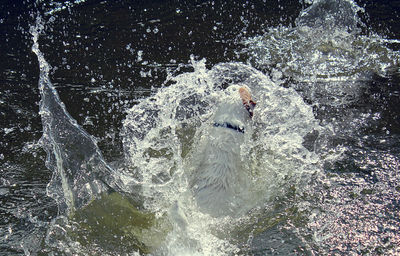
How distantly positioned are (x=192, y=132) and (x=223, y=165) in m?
1.12

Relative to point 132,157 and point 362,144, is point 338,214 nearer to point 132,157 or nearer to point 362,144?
point 362,144

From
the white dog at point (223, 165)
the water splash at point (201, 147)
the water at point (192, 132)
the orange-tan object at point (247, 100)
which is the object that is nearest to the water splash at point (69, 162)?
the water at point (192, 132)

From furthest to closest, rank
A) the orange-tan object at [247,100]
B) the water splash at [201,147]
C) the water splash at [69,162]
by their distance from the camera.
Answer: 1. the orange-tan object at [247,100]
2. the water splash at [69,162]
3. the water splash at [201,147]

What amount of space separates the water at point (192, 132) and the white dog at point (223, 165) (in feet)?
0.25

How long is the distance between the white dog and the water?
8cm

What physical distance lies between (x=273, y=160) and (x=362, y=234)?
1.22 m

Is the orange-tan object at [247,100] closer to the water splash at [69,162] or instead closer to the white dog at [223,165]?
the white dog at [223,165]

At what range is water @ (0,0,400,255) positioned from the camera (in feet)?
13.6

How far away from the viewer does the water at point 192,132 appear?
416 cm

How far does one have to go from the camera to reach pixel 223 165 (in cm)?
431

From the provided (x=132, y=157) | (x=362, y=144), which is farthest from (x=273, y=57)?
(x=132, y=157)

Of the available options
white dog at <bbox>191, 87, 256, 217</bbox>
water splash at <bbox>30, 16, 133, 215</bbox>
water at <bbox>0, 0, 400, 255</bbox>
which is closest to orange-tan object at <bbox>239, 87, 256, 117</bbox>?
white dog at <bbox>191, 87, 256, 217</bbox>

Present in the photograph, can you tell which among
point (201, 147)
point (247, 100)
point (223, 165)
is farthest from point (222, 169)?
point (247, 100)

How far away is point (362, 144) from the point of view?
5.17m
